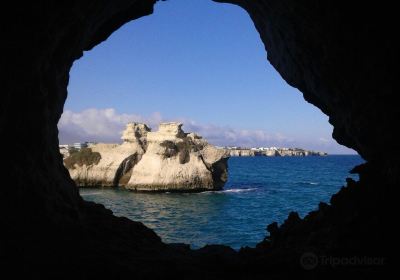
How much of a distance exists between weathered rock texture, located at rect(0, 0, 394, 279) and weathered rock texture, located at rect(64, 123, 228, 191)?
52.2 m

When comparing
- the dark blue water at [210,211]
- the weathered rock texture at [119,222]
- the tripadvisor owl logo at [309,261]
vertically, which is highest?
the weathered rock texture at [119,222]

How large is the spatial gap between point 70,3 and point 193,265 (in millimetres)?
6464

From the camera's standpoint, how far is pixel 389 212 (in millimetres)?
7535

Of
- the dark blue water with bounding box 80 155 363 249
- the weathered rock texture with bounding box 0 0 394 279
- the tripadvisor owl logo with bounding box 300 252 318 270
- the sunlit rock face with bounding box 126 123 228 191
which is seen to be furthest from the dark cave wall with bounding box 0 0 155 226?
the sunlit rock face with bounding box 126 123 228 191

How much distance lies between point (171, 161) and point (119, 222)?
52.0 m

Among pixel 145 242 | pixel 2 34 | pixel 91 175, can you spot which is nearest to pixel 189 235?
pixel 145 242

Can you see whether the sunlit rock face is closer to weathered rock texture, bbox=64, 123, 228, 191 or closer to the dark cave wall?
weathered rock texture, bbox=64, 123, 228, 191

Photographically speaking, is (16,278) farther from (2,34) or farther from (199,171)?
(199,171)

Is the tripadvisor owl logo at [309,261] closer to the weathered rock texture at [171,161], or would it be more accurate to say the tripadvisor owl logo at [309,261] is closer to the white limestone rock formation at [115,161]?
the weathered rock texture at [171,161]

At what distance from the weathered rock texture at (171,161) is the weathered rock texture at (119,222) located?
52.2m

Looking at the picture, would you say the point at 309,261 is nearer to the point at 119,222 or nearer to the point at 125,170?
the point at 119,222

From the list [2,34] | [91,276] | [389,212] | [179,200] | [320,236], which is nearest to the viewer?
[2,34]

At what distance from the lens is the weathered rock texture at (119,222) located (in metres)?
6.76

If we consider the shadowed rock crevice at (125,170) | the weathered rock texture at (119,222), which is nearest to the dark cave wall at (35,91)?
the weathered rock texture at (119,222)
